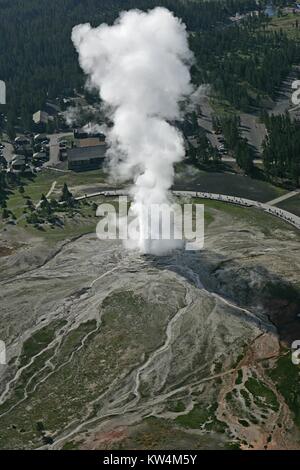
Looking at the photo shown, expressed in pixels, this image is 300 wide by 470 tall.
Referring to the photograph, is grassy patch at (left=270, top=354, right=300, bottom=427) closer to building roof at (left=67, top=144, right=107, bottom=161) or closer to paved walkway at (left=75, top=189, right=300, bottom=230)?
paved walkway at (left=75, top=189, right=300, bottom=230)

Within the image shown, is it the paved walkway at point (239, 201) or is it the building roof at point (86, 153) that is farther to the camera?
the building roof at point (86, 153)

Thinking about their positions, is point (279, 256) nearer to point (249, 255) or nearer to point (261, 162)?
point (249, 255)

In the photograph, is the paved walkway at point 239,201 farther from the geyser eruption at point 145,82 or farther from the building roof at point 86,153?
the building roof at point 86,153

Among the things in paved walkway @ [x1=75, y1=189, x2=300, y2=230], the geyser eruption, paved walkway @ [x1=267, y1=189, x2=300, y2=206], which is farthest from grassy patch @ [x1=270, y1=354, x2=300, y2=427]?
paved walkway @ [x1=267, y1=189, x2=300, y2=206]

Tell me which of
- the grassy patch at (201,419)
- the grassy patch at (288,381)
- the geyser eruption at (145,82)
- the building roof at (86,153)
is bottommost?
the grassy patch at (201,419)

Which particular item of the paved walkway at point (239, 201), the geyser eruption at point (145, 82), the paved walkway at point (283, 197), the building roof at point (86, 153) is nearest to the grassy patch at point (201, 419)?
the geyser eruption at point (145, 82)

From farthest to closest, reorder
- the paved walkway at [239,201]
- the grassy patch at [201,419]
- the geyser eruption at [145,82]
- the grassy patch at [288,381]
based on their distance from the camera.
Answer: the paved walkway at [239,201] → the geyser eruption at [145,82] → the grassy patch at [288,381] → the grassy patch at [201,419]

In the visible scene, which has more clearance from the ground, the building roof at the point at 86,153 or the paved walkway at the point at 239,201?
the building roof at the point at 86,153

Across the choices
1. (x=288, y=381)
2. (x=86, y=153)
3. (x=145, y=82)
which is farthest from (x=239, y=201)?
(x=288, y=381)
